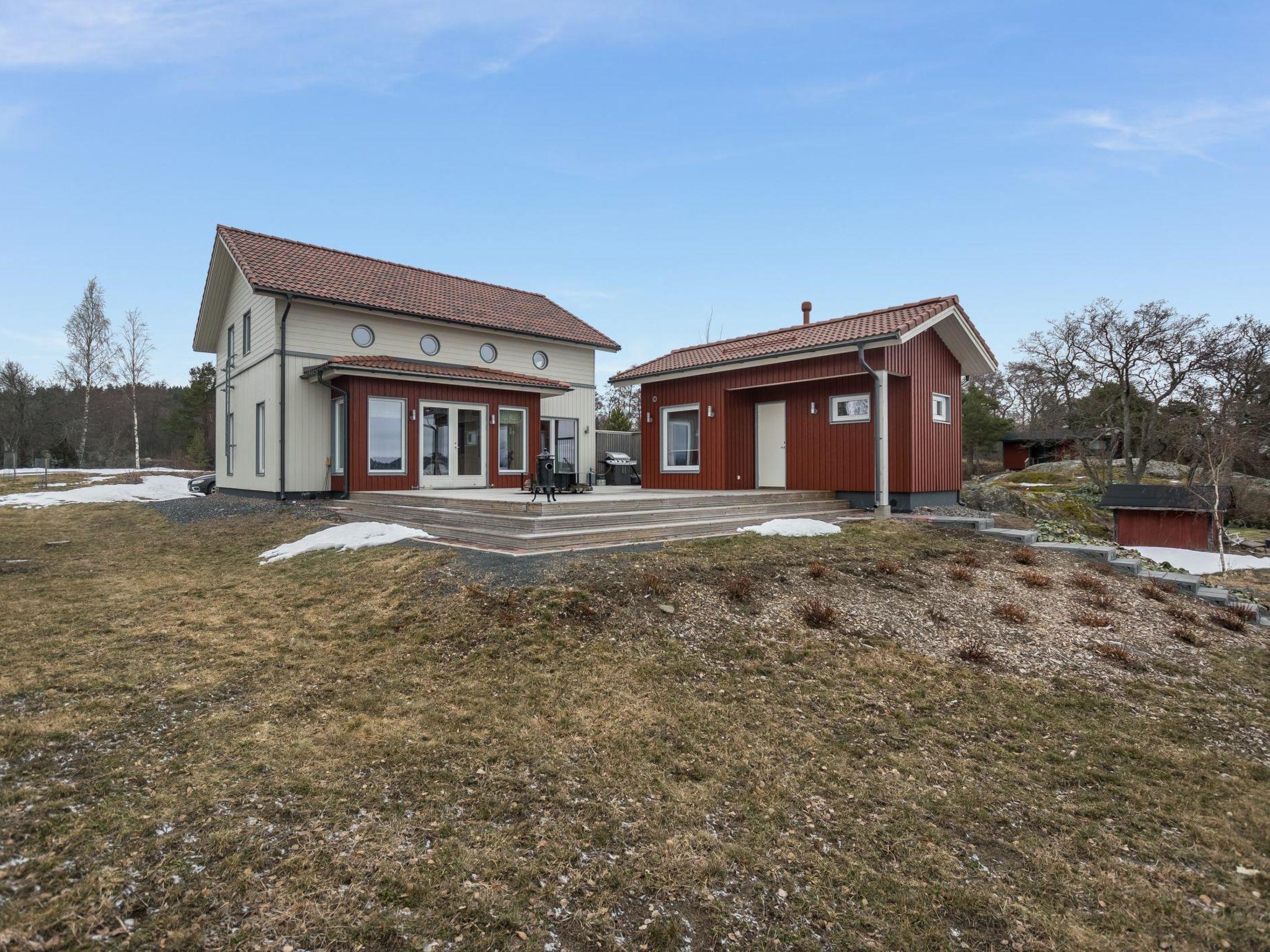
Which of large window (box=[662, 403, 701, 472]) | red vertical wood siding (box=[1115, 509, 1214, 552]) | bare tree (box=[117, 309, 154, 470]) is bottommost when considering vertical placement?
red vertical wood siding (box=[1115, 509, 1214, 552])

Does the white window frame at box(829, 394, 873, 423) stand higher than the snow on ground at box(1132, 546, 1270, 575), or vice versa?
the white window frame at box(829, 394, 873, 423)

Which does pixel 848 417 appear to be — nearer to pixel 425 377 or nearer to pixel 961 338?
pixel 961 338

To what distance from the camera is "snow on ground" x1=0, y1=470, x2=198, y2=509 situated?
16562mm

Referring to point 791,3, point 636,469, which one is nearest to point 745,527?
point 791,3

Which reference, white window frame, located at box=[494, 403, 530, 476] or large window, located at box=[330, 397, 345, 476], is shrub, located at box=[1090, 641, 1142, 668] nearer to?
white window frame, located at box=[494, 403, 530, 476]

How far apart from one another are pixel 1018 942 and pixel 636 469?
56.7ft

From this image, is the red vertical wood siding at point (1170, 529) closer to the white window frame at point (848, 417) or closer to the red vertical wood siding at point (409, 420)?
the white window frame at point (848, 417)

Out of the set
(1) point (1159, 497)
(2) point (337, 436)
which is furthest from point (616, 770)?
(1) point (1159, 497)

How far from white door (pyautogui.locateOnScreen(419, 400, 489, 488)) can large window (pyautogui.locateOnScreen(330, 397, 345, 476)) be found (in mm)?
1574

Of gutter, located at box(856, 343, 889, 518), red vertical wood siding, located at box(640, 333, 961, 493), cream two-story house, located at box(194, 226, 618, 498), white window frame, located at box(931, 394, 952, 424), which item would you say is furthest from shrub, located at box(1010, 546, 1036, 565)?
cream two-story house, located at box(194, 226, 618, 498)

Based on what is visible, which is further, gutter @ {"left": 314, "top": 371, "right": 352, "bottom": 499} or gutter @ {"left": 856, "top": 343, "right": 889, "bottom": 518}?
gutter @ {"left": 314, "top": 371, "right": 352, "bottom": 499}

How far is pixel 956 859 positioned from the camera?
267cm

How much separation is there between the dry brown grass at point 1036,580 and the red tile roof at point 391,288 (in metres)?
13.0

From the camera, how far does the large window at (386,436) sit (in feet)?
41.8
